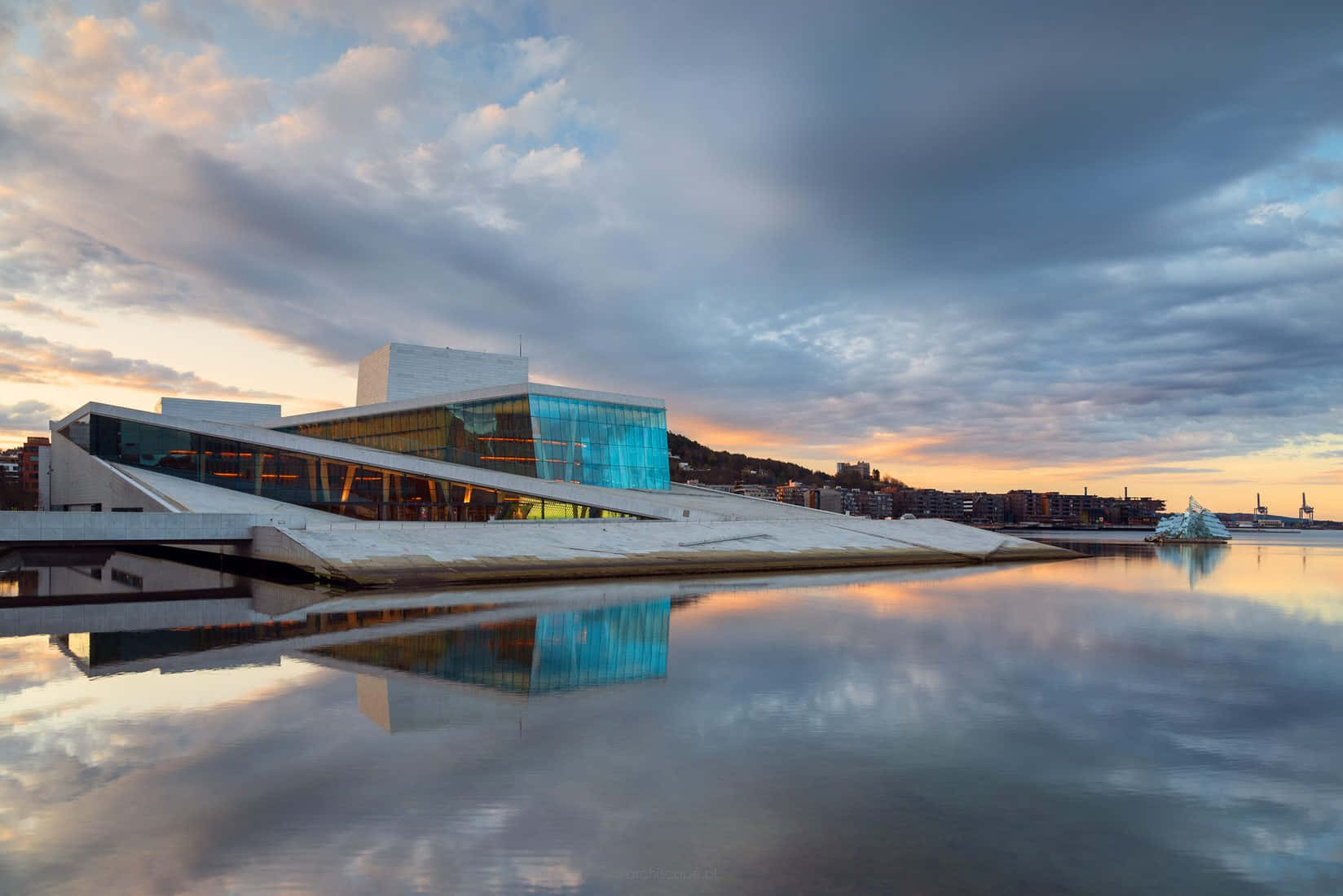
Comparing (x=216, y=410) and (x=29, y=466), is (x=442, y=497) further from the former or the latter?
(x=29, y=466)

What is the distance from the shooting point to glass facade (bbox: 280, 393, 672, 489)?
45.1 m

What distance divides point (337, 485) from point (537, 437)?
34.6 feet

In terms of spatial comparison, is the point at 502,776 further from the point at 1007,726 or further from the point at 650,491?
the point at 650,491

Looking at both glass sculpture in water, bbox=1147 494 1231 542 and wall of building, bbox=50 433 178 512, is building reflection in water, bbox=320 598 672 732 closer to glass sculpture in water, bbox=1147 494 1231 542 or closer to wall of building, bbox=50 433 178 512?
wall of building, bbox=50 433 178 512

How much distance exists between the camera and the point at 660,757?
873 centimetres

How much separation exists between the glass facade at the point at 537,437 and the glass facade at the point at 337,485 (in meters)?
5.19

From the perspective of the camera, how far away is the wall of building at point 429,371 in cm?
5512

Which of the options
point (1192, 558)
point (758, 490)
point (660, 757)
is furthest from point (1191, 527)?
point (758, 490)

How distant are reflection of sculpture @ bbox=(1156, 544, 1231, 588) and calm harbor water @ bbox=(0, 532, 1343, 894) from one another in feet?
77.1

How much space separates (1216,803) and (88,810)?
1014 centimetres

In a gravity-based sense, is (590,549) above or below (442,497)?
below

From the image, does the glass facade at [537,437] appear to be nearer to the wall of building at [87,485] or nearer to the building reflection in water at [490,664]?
the wall of building at [87,485]

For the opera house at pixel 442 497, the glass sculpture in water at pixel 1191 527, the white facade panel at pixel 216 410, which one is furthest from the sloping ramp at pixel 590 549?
the glass sculpture in water at pixel 1191 527

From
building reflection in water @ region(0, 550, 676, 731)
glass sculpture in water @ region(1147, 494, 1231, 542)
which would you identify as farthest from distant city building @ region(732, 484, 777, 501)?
building reflection in water @ region(0, 550, 676, 731)
